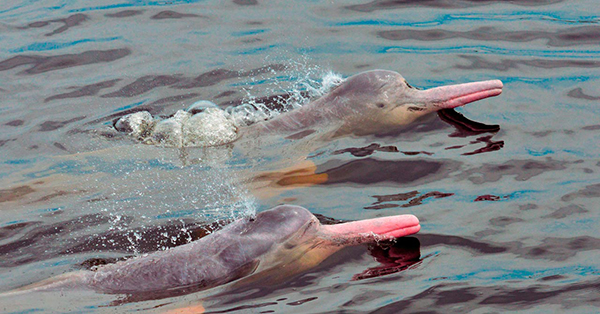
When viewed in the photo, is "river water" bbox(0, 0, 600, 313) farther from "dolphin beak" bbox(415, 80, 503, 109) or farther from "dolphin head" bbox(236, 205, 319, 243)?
"dolphin head" bbox(236, 205, 319, 243)

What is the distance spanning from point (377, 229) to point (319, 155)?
8.24 ft

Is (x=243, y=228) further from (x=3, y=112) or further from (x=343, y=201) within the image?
(x=3, y=112)

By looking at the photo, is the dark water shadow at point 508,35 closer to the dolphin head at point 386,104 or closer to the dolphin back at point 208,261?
the dolphin head at point 386,104

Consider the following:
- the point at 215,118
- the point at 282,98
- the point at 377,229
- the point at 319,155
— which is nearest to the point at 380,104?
the point at 319,155

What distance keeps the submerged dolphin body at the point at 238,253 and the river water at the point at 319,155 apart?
177mm

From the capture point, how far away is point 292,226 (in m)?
7.82

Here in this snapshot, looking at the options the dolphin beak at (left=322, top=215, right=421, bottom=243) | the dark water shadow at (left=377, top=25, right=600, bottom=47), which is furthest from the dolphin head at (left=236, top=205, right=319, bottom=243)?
the dark water shadow at (left=377, top=25, right=600, bottom=47)

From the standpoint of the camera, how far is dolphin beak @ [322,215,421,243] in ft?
25.5

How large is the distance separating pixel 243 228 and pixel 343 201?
1.55m

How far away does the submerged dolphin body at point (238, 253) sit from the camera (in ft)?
24.7

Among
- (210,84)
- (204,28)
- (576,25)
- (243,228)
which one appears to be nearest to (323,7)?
(204,28)

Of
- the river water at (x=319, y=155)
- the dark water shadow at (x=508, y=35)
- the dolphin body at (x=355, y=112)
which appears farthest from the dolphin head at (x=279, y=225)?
the dark water shadow at (x=508, y=35)

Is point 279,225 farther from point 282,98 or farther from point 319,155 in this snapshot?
point 282,98

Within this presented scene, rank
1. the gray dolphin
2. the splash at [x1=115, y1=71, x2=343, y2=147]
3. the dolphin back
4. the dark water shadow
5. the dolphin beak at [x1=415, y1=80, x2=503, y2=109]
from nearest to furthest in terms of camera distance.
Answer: the dolphin back
the dolphin beak at [x1=415, y1=80, x2=503, y2=109]
the gray dolphin
the splash at [x1=115, y1=71, x2=343, y2=147]
the dark water shadow
